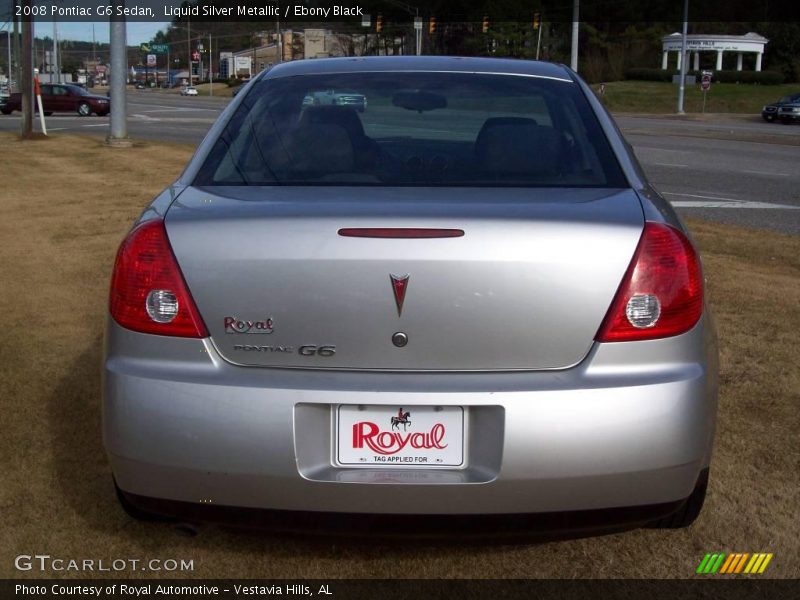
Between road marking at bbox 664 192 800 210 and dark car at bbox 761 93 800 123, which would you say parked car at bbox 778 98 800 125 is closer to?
dark car at bbox 761 93 800 123

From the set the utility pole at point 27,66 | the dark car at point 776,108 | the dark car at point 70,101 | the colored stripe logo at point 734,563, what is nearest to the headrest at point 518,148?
the colored stripe logo at point 734,563

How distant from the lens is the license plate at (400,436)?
249 cm

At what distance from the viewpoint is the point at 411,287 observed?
2498 millimetres

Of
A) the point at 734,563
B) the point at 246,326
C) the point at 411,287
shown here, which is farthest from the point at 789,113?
the point at 246,326

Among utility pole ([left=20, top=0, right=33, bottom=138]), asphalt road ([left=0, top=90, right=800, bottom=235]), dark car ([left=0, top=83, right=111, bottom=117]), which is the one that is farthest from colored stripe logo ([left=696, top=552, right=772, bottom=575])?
dark car ([left=0, top=83, right=111, bottom=117])

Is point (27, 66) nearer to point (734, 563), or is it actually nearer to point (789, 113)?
point (734, 563)

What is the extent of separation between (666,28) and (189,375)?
94.9 m

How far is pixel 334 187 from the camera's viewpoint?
9.50ft

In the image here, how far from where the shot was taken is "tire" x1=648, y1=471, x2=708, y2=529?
9.51ft

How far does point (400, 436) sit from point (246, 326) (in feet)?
1.61

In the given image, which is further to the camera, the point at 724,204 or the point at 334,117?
the point at 724,204

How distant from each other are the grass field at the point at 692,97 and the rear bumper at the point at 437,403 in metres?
51.8

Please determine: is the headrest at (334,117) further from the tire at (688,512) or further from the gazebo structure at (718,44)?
the gazebo structure at (718,44)
